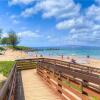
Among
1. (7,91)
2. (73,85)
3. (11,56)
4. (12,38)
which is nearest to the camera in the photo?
(7,91)

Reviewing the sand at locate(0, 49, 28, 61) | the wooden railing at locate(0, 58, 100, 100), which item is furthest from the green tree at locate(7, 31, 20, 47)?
the wooden railing at locate(0, 58, 100, 100)

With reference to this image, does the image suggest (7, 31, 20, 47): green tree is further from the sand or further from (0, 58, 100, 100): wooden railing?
(0, 58, 100, 100): wooden railing

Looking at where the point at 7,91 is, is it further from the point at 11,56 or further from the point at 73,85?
the point at 11,56

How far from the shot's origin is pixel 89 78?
6.59 meters

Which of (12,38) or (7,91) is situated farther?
(12,38)

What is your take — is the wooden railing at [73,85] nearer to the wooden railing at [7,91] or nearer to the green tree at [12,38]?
the wooden railing at [7,91]

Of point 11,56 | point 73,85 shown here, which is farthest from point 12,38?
point 73,85

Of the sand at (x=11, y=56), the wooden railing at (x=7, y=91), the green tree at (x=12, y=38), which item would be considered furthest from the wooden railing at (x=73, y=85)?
the green tree at (x=12, y=38)

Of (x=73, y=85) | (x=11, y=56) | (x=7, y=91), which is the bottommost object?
(x=73, y=85)

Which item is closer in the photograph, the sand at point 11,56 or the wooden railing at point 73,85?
the wooden railing at point 73,85

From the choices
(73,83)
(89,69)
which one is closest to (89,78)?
(73,83)

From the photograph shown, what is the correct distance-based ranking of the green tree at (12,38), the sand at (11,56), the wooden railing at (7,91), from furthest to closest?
→ the green tree at (12,38) < the sand at (11,56) < the wooden railing at (7,91)

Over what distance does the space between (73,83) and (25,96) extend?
265cm

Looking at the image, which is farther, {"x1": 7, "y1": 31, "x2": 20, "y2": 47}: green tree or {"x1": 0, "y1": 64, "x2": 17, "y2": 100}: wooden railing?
{"x1": 7, "y1": 31, "x2": 20, "y2": 47}: green tree
